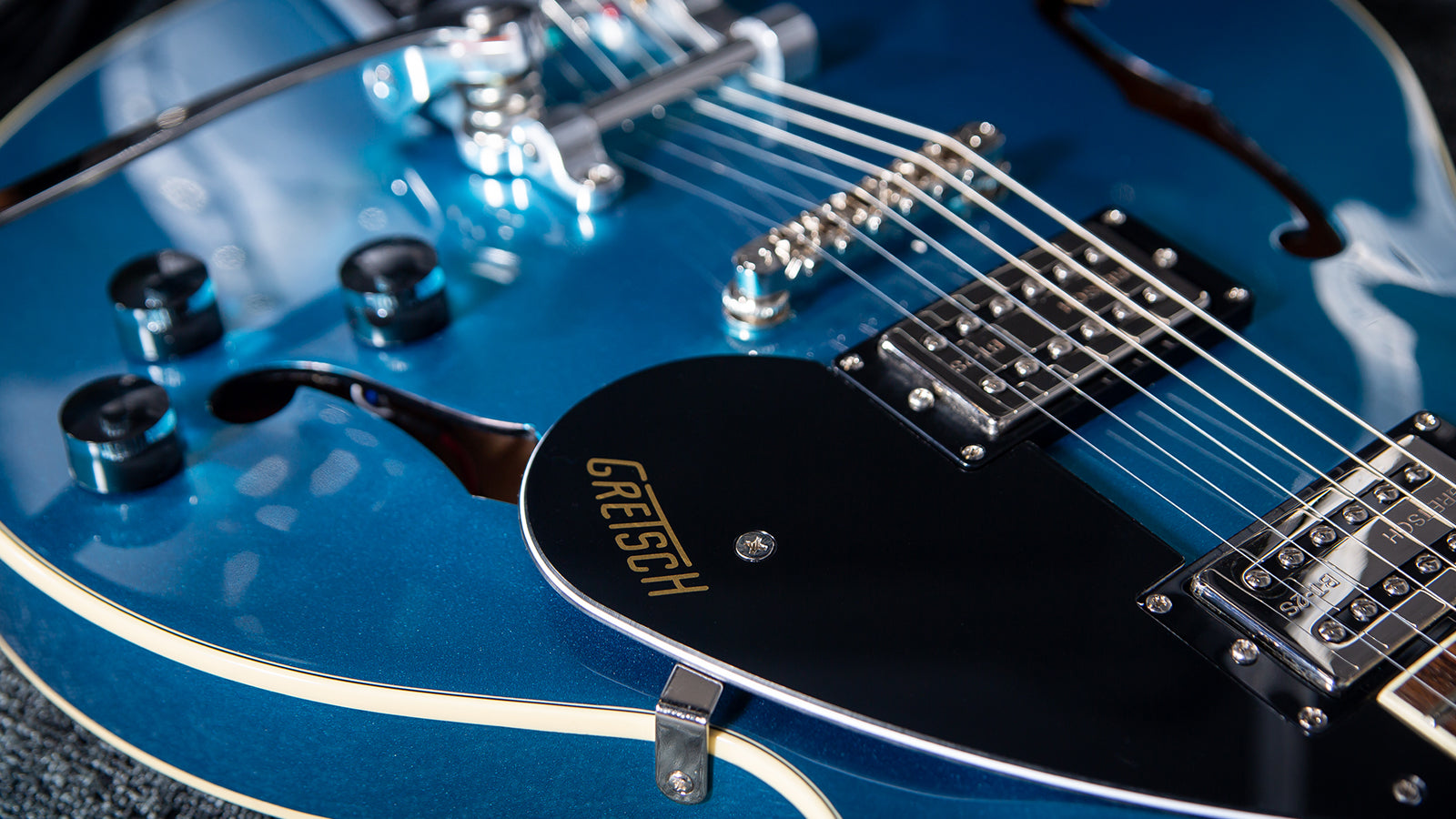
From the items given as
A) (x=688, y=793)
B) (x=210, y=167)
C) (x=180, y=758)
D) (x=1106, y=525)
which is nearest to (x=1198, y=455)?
(x=1106, y=525)

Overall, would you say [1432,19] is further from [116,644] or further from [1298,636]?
[116,644]

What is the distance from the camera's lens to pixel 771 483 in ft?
Answer: 2.03

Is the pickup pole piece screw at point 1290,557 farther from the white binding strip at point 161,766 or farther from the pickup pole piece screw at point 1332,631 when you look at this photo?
the white binding strip at point 161,766

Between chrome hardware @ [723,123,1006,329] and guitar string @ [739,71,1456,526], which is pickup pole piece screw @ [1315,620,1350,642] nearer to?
guitar string @ [739,71,1456,526]

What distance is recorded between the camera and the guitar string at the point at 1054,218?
0.65 meters

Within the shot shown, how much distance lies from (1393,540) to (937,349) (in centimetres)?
24

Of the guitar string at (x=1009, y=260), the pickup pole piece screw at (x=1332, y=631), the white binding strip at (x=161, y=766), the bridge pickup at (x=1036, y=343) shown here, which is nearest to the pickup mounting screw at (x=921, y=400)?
the bridge pickup at (x=1036, y=343)

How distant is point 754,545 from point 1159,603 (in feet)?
0.61

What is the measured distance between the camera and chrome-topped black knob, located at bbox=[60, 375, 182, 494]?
0.66 m

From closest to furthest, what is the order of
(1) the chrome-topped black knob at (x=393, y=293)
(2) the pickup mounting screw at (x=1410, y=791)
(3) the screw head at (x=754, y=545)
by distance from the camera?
(2) the pickup mounting screw at (x=1410, y=791)
(3) the screw head at (x=754, y=545)
(1) the chrome-topped black knob at (x=393, y=293)

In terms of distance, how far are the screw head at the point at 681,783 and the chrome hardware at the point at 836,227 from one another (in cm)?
28

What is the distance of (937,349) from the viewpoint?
0.69m

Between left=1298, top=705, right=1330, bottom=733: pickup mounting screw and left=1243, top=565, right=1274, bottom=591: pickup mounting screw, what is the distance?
60 mm

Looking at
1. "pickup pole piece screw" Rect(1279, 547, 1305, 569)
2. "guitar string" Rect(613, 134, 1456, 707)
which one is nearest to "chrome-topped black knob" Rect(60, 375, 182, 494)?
"guitar string" Rect(613, 134, 1456, 707)
